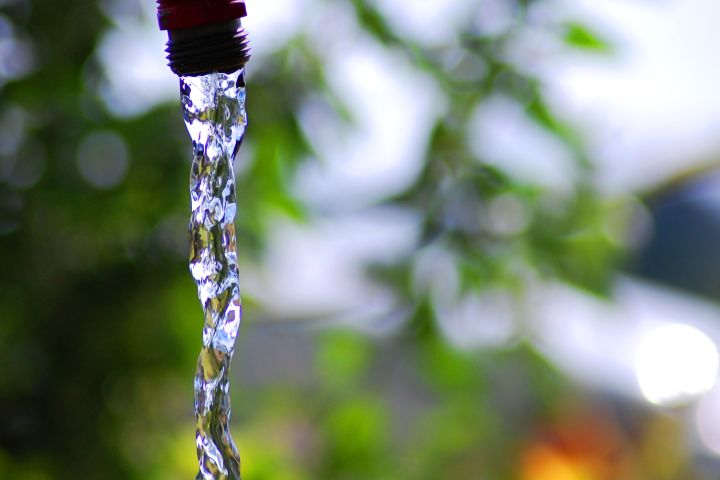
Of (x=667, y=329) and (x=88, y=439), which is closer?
(x=88, y=439)

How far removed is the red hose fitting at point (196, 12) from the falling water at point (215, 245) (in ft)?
0.17

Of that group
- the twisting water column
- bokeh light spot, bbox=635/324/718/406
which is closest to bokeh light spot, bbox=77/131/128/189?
the twisting water column

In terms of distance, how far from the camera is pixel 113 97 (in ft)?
3.65

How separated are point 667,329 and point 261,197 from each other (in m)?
1.85

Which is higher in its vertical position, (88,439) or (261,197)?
(261,197)

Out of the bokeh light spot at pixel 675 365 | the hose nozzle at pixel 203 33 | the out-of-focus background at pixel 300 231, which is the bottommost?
the bokeh light spot at pixel 675 365

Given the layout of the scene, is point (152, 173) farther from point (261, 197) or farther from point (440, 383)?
point (440, 383)

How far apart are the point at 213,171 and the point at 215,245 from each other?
0.15 feet

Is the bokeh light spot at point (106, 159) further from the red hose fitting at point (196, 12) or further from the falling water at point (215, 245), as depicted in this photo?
the red hose fitting at point (196, 12)

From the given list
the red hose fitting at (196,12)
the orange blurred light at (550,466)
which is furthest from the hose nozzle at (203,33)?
the orange blurred light at (550,466)

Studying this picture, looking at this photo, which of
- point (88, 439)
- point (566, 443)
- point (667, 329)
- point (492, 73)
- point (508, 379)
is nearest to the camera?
point (492, 73)

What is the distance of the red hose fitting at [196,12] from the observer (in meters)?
0.42

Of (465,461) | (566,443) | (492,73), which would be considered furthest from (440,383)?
(566,443)

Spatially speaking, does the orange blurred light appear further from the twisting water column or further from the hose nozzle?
the hose nozzle
